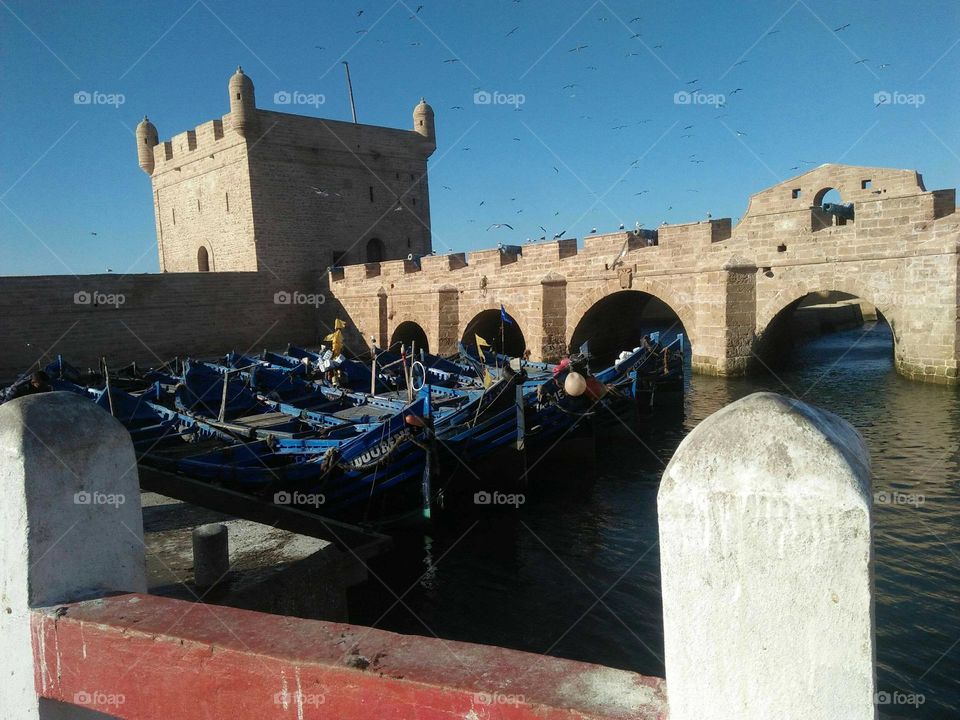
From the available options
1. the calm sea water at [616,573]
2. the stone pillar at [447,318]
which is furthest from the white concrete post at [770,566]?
the stone pillar at [447,318]

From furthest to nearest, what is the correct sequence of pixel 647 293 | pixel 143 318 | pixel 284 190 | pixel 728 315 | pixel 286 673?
pixel 284 190 < pixel 143 318 < pixel 647 293 < pixel 728 315 < pixel 286 673

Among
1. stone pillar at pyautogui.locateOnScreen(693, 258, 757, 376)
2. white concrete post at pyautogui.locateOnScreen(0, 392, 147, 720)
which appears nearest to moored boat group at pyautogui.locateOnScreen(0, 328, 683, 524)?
stone pillar at pyautogui.locateOnScreen(693, 258, 757, 376)

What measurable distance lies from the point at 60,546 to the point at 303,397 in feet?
34.5

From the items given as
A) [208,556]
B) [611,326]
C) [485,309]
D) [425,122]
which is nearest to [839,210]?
[611,326]

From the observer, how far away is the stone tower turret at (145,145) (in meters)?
30.5

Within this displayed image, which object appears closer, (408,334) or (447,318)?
(447,318)

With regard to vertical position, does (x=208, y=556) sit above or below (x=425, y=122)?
below

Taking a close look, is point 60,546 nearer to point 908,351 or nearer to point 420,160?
point 908,351

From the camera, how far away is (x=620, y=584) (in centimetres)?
675

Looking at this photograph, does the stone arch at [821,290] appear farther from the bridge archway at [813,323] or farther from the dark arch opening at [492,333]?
the dark arch opening at [492,333]

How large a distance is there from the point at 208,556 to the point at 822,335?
30.1m

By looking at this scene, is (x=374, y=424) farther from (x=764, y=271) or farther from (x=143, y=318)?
(x=143, y=318)

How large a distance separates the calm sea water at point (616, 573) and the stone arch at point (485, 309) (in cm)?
790

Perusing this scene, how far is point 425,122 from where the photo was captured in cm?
3003
